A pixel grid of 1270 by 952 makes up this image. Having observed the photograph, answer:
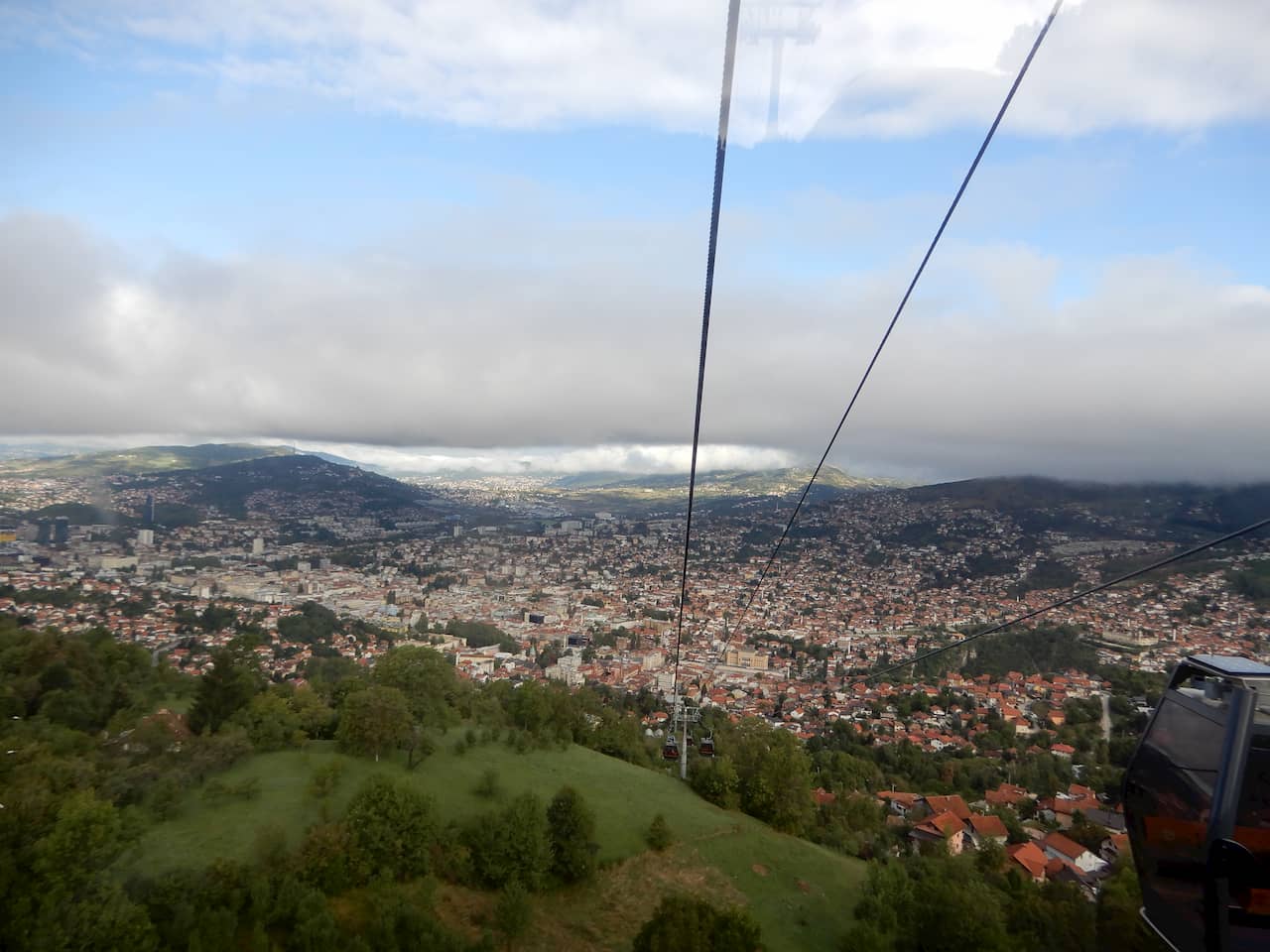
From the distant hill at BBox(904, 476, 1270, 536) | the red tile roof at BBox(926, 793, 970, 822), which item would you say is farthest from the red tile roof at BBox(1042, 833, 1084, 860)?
the distant hill at BBox(904, 476, 1270, 536)

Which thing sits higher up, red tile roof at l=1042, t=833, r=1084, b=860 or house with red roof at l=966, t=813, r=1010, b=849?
red tile roof at l=1042, t=833, r=1084, b=860

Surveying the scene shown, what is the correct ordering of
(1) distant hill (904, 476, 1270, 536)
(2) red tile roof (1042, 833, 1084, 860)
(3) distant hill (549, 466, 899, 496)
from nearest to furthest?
(1) distant hill (904, 476, 1270, 536)
(2) red tile roof (1042, 833, 1084, 860)
(3) distant hill (549, 466, 899, 496)

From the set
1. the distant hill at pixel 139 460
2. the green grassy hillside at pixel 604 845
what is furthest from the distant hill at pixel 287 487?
the green grassy hillside at pixel 604 845

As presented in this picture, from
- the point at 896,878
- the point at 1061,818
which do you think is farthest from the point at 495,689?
the point at 1061,818

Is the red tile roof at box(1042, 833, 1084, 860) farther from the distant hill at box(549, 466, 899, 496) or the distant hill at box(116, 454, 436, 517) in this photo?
the distant hill at box(116, 454, 436, 517)

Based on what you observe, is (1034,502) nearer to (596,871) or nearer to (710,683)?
(710,683)

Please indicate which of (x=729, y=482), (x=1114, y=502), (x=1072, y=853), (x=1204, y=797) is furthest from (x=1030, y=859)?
(x=729, y=482)

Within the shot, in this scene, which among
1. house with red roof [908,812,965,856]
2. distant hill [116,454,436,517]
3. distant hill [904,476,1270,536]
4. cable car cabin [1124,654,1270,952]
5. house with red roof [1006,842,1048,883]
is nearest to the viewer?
cable car cabin [1124,654,1270,952]
